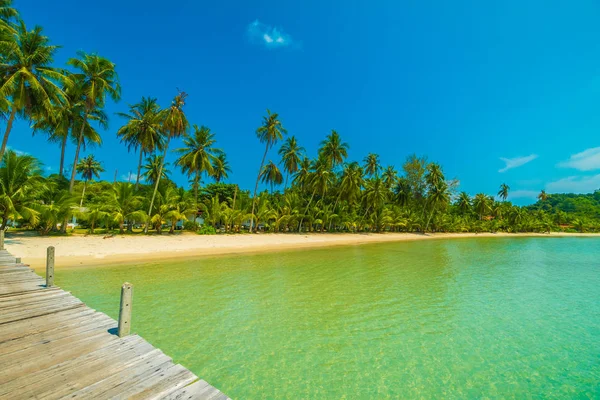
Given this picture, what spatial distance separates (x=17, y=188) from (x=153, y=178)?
73.0 feet

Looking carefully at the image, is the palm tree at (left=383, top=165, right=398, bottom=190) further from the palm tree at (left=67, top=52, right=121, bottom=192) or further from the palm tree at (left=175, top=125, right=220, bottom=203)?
the palm tree at (left=67, top=52, right=121, bottom=192)

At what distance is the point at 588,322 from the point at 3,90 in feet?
97.4

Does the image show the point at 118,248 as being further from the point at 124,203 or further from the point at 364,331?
the point at 364,331

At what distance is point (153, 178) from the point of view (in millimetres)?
38406

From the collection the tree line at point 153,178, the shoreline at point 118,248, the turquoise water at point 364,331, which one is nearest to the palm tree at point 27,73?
the tree line at point 153,178

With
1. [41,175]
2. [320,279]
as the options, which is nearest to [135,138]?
[41,175]

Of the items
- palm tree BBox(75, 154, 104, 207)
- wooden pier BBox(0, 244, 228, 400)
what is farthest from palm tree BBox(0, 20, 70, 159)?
palm tree BBox(75, 154, 104, 207)

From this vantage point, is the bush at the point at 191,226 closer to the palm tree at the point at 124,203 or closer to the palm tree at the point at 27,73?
the palm tree at the point at 124,203

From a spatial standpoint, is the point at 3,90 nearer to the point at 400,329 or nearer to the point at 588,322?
the point at 400,329

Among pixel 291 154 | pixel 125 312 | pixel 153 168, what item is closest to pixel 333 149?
pixel 291 154

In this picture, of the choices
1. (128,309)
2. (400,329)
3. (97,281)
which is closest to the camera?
(128,309)

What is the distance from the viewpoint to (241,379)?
15.3 ft

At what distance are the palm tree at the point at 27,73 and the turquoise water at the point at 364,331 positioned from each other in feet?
46.4

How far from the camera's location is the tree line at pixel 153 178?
683 inches
